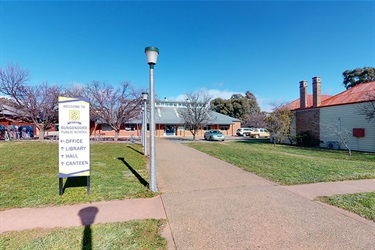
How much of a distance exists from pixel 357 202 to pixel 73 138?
6864 millimetres

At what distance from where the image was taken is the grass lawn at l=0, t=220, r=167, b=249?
105 inches

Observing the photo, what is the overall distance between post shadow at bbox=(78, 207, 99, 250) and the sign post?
108cm

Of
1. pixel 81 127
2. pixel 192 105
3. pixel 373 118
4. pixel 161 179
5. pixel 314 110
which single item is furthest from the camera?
pixel 192 105

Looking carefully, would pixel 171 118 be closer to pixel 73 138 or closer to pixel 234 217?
pixel 73 138

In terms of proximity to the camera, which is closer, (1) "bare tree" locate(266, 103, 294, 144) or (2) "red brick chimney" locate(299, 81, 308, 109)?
(1) "bare tree" locate(266, 103, 294, 144)

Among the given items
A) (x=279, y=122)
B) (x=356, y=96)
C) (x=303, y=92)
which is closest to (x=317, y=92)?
(x=303, y=92)

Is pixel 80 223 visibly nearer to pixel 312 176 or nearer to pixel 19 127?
pixel 312 176

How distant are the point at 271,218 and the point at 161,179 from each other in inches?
145

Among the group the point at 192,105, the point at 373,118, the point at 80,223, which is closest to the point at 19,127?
the point at 192,105

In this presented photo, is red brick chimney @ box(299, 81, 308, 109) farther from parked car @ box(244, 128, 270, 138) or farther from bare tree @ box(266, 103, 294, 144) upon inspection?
parked car @ box(244, 128, 270, 138)

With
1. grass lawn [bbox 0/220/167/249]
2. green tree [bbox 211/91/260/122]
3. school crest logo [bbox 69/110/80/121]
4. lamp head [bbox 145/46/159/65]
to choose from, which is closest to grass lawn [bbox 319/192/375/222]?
grass lawn [bbox 0/220/167/249]

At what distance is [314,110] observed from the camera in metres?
18.4

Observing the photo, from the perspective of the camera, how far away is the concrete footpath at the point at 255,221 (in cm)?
278

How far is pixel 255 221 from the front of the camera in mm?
3381
